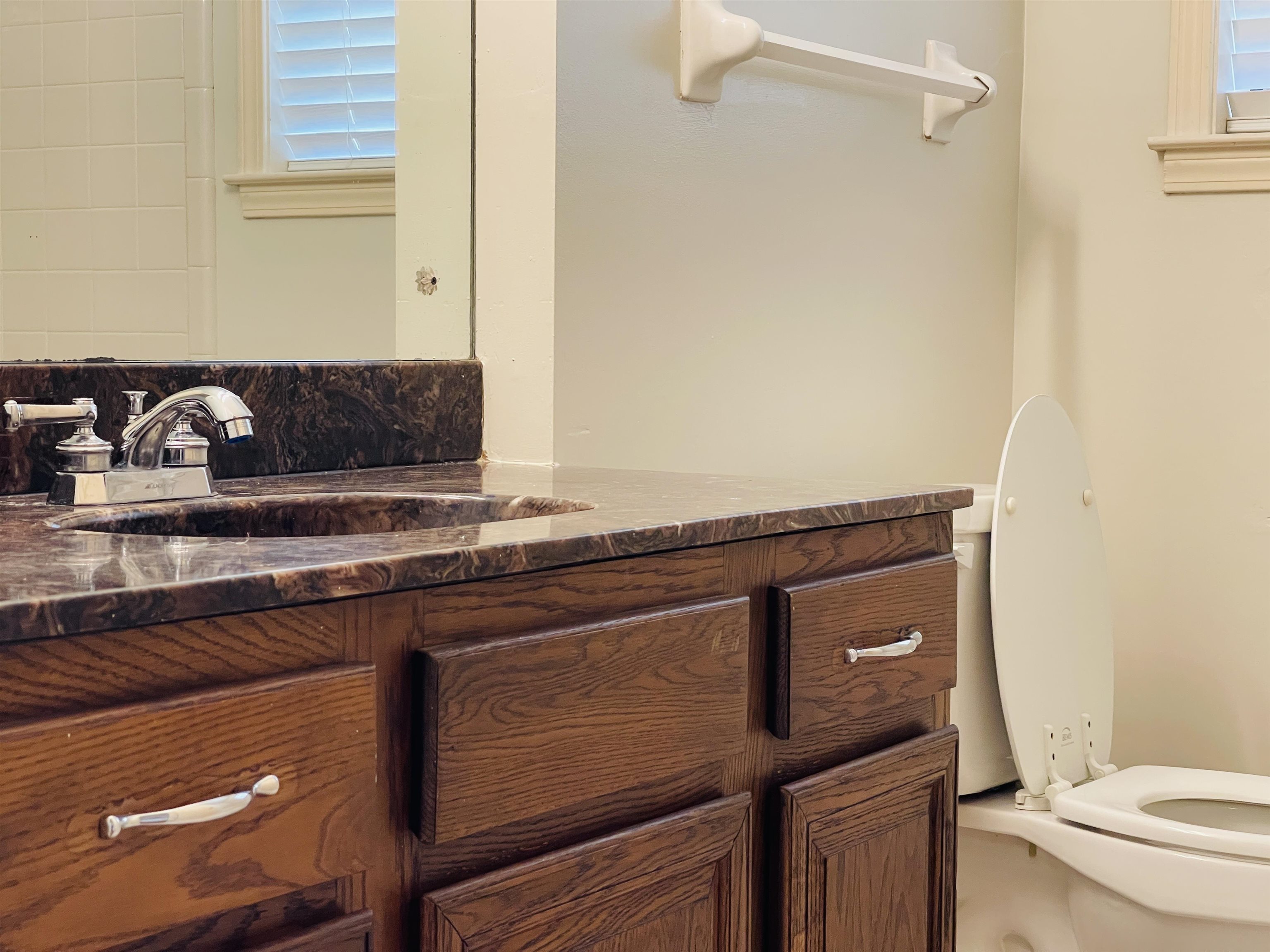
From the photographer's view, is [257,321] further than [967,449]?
No

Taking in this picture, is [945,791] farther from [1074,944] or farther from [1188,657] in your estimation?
[1188,657]

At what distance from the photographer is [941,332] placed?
2.10m

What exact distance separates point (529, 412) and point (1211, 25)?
1432mm

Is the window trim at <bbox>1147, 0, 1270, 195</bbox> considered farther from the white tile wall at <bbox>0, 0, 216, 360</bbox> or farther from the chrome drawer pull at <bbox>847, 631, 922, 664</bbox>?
the white tile wall at <bbox>0, 0, 216, 360</bbox>

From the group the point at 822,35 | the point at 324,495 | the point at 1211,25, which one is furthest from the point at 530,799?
the point at 1211,25

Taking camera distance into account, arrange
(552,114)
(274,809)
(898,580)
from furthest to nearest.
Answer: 1. (552,114)
2. (898,580)
3. (274,809)

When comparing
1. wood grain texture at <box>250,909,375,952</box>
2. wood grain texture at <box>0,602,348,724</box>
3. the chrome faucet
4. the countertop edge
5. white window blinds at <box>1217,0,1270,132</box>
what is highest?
white window blinds at <box>1217,0,1270,132</box>

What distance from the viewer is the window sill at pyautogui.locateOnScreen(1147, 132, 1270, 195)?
2025mm

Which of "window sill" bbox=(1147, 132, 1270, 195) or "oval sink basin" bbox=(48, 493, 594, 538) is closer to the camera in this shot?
"oval sink basin" bbox=(48, 493, 594, 538)

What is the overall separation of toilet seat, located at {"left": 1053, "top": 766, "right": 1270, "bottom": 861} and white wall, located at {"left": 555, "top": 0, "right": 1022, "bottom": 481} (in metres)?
0.56

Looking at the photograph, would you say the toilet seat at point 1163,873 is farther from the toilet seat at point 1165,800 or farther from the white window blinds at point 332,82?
the white window blinds at point 332,82

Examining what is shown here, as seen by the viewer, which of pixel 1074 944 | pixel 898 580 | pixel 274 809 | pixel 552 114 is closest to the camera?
pixel 274 809

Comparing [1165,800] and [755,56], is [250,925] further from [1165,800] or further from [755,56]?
[1165,800]

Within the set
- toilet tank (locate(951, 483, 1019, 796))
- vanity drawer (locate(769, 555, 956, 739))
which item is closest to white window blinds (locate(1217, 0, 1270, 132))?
toilet tank (locate(951, 483, 1019, 796))
